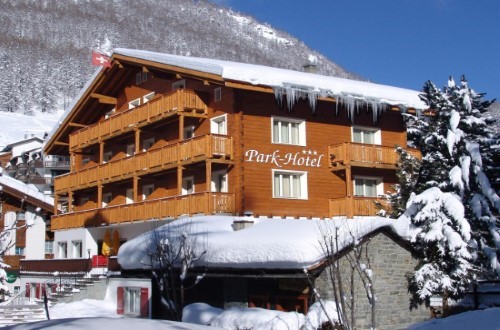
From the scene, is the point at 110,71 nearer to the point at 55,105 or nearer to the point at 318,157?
the point at 318,157

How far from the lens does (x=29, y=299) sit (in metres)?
34.3

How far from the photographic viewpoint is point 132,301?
25125mm

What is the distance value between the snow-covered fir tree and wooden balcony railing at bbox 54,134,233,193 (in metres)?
7.57

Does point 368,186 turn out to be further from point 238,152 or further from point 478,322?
point 478,322

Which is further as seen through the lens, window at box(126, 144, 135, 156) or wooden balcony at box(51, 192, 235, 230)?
window at box(126, 144, 135, 156)

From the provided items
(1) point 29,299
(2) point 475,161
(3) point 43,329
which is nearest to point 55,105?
(1) point 29,299

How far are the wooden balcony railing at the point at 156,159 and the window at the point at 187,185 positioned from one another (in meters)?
1.22

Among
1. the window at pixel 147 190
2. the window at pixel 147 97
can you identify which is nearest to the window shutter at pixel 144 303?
the window at pixel 147 190

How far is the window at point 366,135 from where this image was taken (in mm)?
30094

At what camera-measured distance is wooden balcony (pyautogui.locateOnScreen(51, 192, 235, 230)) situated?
85.3 feet

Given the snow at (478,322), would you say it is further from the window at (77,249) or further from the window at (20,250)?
the window at (20,250)

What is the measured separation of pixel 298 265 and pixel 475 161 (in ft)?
24.4

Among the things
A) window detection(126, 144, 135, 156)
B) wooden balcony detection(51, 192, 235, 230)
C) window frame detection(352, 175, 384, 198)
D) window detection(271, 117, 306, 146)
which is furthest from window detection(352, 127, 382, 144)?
window detection(126, 144, 135, 156)

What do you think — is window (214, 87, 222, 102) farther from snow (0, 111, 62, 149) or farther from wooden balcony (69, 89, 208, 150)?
snow (0, 111, 62, 149)
